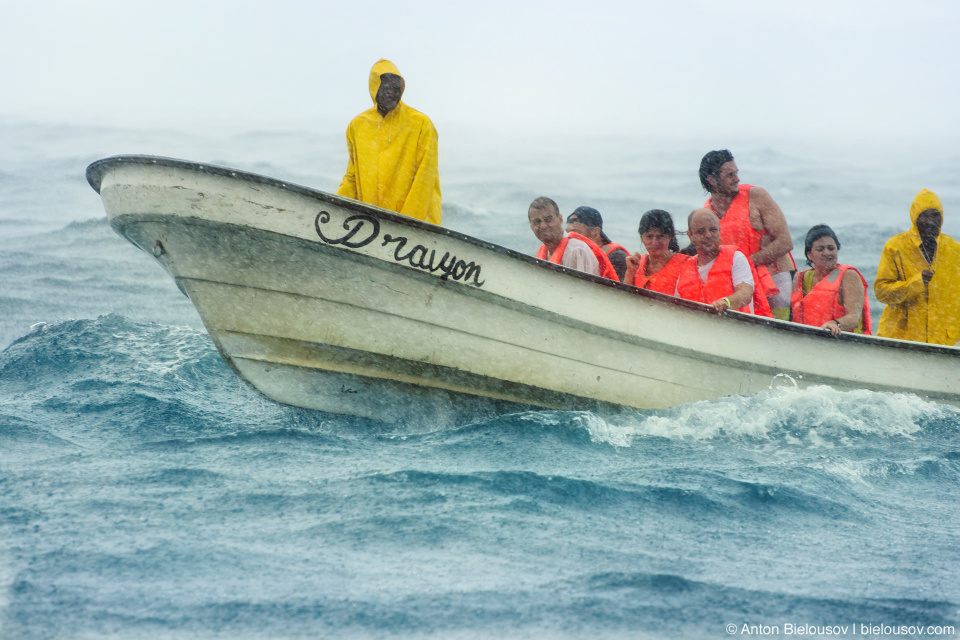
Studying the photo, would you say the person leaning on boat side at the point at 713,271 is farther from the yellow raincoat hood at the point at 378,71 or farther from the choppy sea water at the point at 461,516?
the yellow raincoat hood at the point at 378,71

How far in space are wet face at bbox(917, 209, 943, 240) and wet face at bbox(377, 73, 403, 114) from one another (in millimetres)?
3884

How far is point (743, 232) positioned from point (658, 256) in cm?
81

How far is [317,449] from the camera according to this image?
4.66m

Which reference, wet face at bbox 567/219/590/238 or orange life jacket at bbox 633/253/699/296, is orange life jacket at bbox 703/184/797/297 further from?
wet face at bbox 567/219/590/238

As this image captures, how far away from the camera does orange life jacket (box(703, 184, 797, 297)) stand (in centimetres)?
604

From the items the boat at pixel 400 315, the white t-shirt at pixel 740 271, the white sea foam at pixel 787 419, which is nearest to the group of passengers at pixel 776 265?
the white t-shirt at pixel 740 271

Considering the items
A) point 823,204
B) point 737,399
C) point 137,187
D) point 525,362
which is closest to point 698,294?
point 737,399

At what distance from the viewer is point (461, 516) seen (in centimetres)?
377

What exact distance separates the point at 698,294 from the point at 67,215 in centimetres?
1615

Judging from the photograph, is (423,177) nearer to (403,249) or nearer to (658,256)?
(403,249)

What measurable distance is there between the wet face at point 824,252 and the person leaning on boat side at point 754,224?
17 centimetres

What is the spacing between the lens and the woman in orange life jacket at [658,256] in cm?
559

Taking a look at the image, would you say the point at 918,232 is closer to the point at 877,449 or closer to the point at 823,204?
the point at 877,449

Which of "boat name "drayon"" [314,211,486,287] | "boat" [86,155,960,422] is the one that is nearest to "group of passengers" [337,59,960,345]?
"boat" [86,155,960,422]
